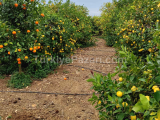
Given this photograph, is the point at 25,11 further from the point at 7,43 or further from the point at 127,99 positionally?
the point at 127,99

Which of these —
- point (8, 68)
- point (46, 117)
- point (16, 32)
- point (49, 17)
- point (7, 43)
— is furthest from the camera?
point (49, 17)

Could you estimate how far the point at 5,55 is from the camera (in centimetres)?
360

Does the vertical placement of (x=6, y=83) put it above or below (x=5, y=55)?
below

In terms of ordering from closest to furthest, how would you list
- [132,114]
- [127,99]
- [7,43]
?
[132,114], [127,99], [7,43]

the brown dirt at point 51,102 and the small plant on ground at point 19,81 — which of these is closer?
the brown dirt at point 51,102

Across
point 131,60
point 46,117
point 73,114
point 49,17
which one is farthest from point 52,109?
point 49,17

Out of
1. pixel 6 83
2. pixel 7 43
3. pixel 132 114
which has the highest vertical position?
pixel 7 43

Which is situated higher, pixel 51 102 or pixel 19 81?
pixel 19 81

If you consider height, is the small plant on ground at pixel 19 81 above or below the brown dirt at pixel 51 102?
above

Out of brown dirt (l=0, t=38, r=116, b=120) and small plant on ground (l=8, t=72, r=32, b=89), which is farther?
small plant on ground (l=8, t=72, r=32, b=89)

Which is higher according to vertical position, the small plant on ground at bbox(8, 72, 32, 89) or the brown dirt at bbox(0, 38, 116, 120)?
the small plant on ground at bbox(8, 72, 32, 89)

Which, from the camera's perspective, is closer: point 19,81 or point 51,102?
point 51,102

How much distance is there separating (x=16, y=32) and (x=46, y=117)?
2125 mm

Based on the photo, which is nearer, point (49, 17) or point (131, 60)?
point (131, 60)
